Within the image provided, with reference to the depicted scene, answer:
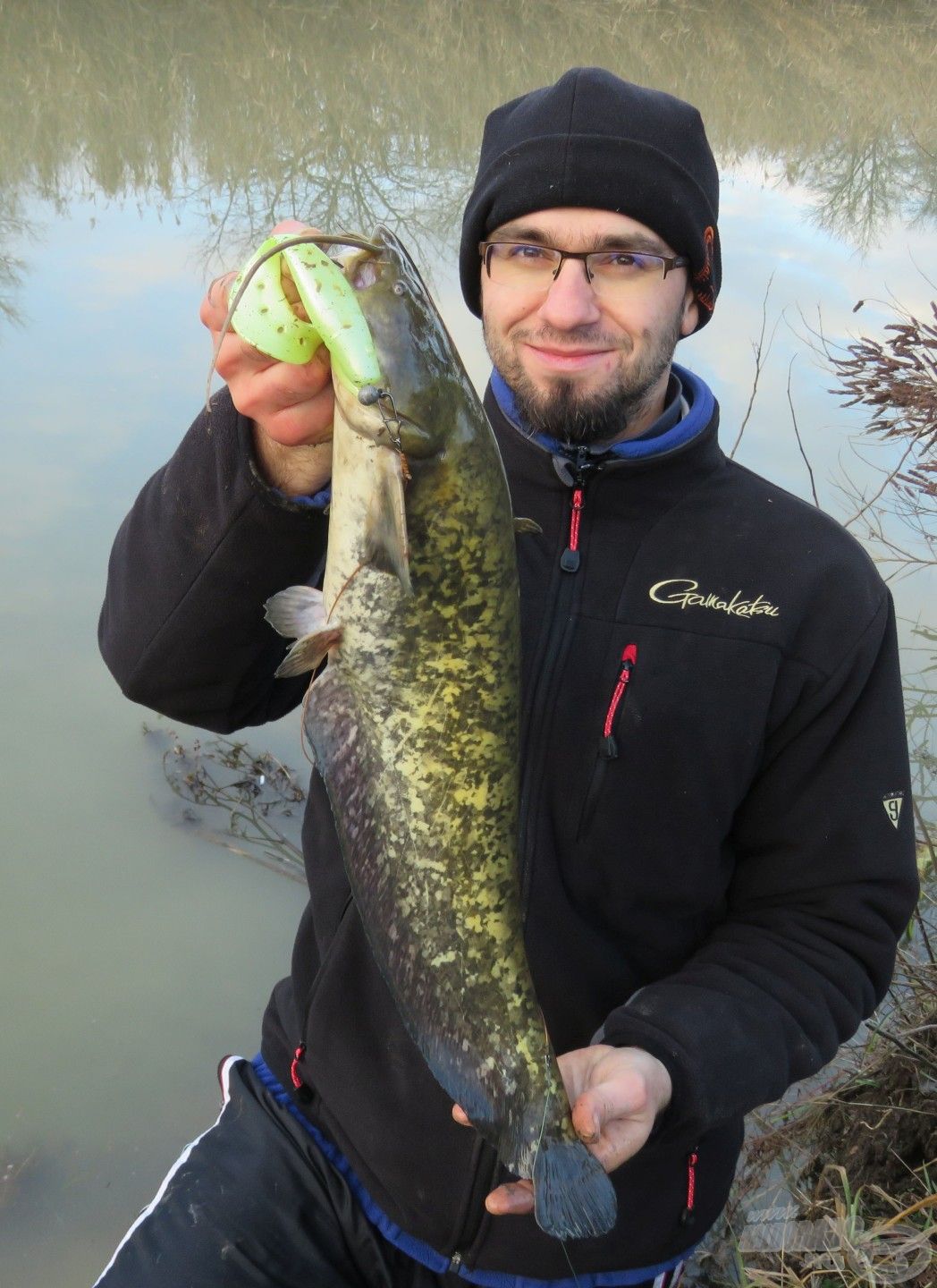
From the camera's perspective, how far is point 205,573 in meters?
1.87

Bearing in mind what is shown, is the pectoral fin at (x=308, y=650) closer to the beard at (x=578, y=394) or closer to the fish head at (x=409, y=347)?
the fish head at (x=409, y=347)

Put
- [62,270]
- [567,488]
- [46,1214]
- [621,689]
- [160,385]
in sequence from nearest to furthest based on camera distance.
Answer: [621,689], [567,488], [46,1214], [160,385], [62,270]

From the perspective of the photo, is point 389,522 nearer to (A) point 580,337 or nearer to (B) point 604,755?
(B) point 604,755

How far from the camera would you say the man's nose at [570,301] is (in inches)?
84.7

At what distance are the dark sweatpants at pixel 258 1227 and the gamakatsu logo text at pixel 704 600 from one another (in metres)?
1.35

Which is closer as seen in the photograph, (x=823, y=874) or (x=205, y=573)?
(x=205, y=573)

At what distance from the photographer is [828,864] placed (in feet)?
6.91

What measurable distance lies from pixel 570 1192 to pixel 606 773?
744 mm

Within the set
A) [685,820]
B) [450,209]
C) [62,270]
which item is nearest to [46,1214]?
[685,820]

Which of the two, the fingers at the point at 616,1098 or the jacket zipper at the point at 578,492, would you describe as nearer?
the fingers at the point at 616,1098

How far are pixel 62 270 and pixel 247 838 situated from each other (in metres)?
4.86

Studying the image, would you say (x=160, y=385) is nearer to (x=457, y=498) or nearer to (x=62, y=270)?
(x=62, y=270)

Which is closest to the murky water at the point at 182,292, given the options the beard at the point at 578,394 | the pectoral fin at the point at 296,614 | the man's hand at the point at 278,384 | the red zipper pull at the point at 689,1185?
the red zipper pull at the point at 689,1185

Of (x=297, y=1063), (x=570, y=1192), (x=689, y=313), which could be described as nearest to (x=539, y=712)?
(x=570, y=1192)
